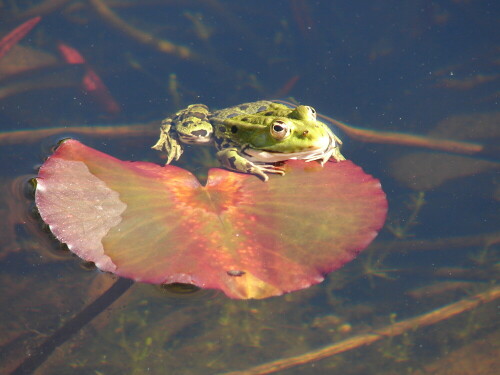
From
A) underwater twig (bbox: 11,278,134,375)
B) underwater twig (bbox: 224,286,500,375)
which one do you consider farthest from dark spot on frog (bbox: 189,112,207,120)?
underwater twig (bbox: 224,286,500,375)

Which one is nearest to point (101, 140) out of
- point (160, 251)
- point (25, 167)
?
point (25, 167)

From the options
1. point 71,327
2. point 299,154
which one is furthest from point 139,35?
point 71,327

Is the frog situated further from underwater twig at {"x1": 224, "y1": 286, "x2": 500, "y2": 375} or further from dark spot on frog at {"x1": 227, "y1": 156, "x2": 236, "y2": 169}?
underwater twig at {"x1": 224, "y1": 286, "x2": 500, "y2": 375}

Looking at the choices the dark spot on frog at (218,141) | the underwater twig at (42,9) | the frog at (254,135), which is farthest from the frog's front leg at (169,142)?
the underwater twig at (42,9)

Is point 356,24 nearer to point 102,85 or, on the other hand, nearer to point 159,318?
point 102,85

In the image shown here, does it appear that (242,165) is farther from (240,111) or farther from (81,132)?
(81,132)
